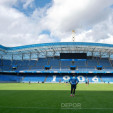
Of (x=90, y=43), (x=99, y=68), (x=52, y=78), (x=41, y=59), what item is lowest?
(x=52, y=78)

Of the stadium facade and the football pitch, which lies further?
the stadium facade

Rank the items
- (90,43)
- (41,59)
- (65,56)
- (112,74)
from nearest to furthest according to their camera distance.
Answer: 1. (90,43)
2. (112,74)
3. (65,56)
4. (41,59)

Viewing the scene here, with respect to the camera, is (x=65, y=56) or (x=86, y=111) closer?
(x=86, y=111)

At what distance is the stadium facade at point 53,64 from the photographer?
161 feet

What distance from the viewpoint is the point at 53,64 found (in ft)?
192

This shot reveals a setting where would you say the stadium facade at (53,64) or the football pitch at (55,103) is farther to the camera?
the stadium facade at (53,64)

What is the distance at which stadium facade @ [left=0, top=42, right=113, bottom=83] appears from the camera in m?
49.0

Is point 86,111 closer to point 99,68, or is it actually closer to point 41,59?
point 99,68

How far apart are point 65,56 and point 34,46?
50.6 ft

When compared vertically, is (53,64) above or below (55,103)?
above

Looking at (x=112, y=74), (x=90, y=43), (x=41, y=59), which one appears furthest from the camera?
(x=41, y=59)

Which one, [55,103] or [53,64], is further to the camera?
[53,64]

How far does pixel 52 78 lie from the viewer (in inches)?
2076

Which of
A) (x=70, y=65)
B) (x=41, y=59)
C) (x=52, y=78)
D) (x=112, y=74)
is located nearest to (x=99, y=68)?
(x=112, y=74)
